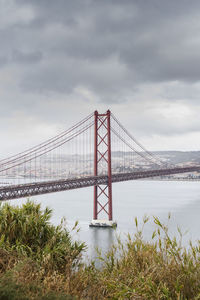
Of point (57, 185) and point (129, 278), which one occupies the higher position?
point (57, 185)

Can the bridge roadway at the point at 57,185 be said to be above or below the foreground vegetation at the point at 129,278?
above

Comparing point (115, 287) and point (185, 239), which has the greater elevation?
point (115, 287)

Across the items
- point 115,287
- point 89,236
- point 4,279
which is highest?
point 4,279

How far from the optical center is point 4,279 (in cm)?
644

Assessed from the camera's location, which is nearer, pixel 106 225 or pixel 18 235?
pixel 18 235

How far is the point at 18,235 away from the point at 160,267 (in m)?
6.43

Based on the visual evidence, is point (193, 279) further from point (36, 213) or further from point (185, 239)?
point (185, 239)

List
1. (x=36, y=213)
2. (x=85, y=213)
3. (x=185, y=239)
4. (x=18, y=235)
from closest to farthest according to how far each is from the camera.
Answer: (x=18, y=235) < (x=36, y=213) < (x=185, y=239) < (x=85, y=213)

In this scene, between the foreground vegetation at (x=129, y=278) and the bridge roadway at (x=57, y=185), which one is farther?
the bridge roadway at (x=57, y=185)

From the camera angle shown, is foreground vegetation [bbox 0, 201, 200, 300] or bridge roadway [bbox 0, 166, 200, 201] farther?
bridge roadway [bbox 0, 166, 200, 201]

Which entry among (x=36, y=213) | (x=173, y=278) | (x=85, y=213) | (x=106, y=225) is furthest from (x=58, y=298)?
(x=85, y=213)

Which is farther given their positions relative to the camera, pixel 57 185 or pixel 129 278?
pixel 57 185

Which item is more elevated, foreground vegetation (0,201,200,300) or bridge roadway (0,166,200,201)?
bridge roadway (0,166,200,201)

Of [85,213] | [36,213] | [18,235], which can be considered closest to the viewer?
[18,235]
